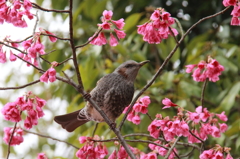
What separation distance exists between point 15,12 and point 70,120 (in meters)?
1.24

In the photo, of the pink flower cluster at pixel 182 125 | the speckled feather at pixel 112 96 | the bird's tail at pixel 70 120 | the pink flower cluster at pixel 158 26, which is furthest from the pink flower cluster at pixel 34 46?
the bird's tail at pixel 70 120

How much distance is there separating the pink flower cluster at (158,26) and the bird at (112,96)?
2.30 feet

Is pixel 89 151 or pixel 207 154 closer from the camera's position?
pixel 207 154

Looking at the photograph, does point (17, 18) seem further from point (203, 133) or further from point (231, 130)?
point (231, 130)

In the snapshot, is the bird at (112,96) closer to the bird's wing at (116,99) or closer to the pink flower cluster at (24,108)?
the bird's wing at (116,99)

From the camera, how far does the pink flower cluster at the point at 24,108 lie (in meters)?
2.00

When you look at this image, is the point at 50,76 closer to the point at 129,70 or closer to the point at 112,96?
the point at 112,96

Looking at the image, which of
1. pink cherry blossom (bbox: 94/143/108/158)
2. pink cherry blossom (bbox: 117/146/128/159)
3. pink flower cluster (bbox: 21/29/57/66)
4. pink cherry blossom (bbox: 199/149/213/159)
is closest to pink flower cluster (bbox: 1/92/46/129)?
pink flower cluster (bbox: 21/29/57/66)

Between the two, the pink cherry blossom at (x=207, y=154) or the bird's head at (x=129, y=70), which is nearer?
the pink cherry blossom at (x=207, y=154)

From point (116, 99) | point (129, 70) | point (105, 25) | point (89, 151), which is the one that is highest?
point (105, 25)

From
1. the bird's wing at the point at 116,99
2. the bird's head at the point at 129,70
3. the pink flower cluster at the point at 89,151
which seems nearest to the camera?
the pink flower cluster at the point at 89,151

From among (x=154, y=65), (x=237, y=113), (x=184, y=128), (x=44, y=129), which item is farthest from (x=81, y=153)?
(x=44, y=129)

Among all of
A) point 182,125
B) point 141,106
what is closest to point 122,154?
point 141,106

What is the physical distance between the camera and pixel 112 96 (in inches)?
108
